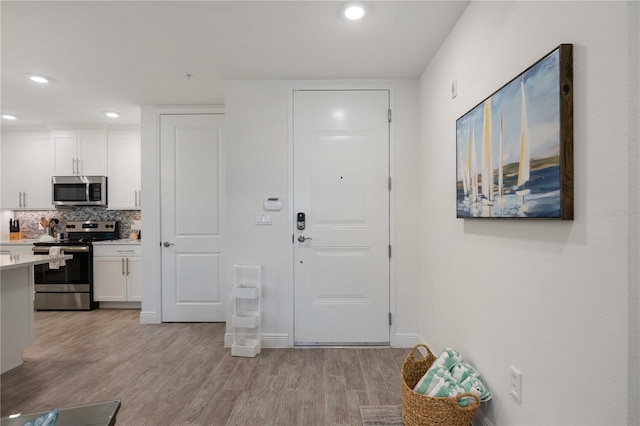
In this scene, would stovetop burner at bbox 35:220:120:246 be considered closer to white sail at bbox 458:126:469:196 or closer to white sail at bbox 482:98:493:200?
white sail at bbox 458:126:469:196

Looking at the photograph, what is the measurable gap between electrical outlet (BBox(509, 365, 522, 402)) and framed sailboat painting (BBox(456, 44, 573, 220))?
706 mm

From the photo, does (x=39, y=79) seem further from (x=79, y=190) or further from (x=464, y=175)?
(x=464, y=175)

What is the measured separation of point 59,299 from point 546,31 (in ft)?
18.1

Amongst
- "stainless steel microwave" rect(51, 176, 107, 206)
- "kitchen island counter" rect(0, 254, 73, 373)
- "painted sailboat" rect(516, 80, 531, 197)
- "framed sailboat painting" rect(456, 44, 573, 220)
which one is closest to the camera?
"framed sailboat painting" rect(456, 44, 573, 220)

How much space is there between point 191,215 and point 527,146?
340 cm

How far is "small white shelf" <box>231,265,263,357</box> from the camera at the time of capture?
9.25 ft

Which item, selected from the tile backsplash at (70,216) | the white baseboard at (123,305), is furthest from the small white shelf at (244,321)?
the tile backsplash at (70,216)

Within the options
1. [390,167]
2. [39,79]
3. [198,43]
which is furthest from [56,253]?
[390,167]

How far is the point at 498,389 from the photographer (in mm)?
1600

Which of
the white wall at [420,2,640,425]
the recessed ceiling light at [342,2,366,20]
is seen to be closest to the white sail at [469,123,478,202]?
the white wall at [420,2,640,425]

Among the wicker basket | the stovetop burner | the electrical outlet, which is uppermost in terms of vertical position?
the stovetop burner

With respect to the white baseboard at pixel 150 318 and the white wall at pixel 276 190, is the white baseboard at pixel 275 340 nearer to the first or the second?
the white wall at pixel 276 190

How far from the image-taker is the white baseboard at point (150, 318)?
3691mm

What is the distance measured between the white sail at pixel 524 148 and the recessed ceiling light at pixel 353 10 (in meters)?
1.08
